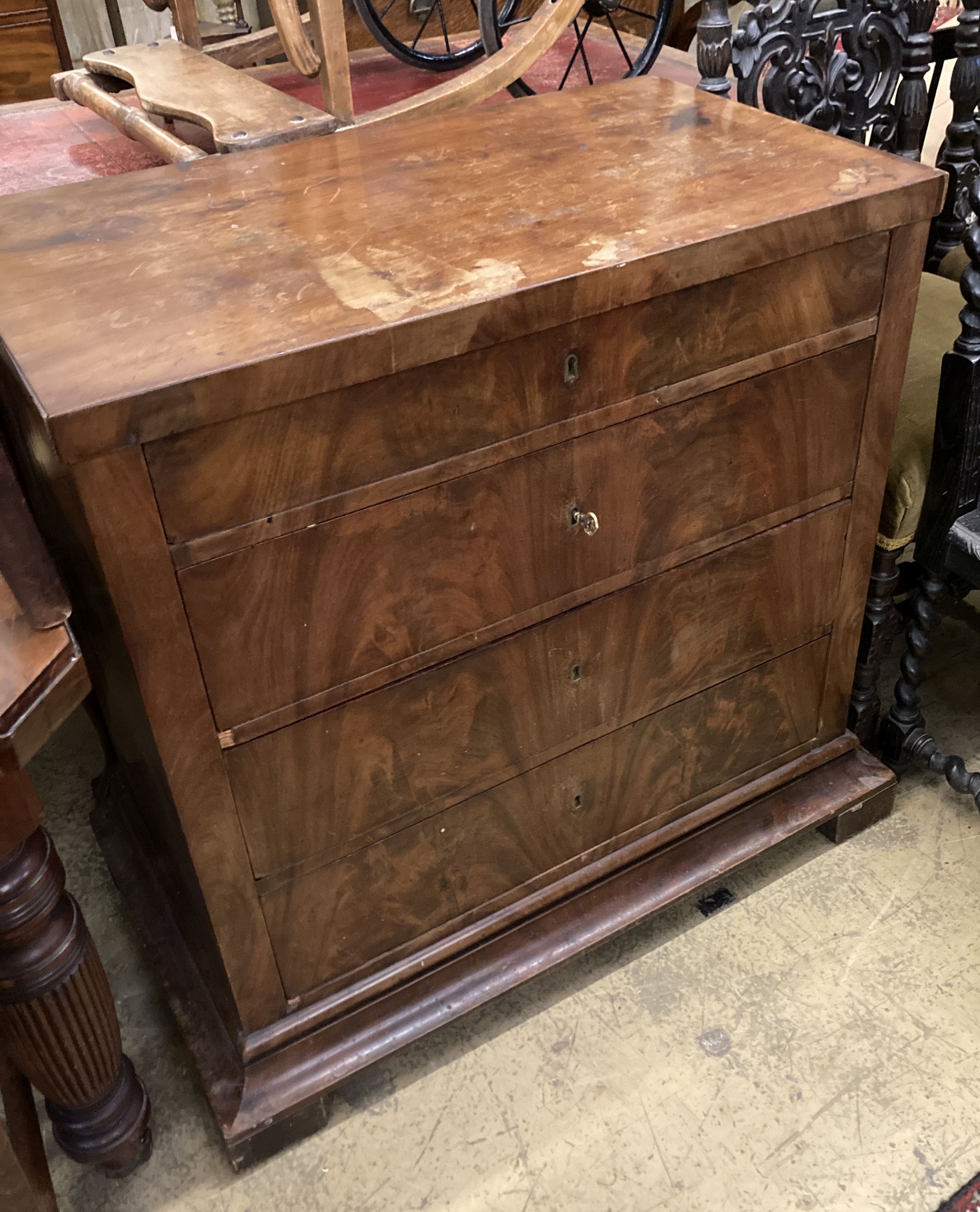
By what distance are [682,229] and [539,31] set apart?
677mm

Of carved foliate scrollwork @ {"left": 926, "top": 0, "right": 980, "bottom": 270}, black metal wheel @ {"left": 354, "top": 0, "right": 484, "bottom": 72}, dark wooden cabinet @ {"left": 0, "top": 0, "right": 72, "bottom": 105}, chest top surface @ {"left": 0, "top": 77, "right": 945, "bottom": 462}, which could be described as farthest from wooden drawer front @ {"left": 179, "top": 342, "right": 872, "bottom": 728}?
dark wooden cabinet @ {"left": 0, "top": 0, "right": 72, "bottom": 105}

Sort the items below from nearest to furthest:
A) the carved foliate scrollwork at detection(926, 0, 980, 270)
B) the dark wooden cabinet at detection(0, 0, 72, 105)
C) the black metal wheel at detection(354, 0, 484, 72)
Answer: the carved foliate scrollwork at detection(926, 0, 980, 270) → the black metal wheel at detection(354, 0, 484, 72) → the dark wooden cabinet at detection(0, 0, 72, 105)

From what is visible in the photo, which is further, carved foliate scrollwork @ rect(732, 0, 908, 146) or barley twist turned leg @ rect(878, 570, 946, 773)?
barley twist turned leg @ rect(878, 570, 946, 773)

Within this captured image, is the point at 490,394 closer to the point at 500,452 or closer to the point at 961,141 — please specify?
the point at 500,452

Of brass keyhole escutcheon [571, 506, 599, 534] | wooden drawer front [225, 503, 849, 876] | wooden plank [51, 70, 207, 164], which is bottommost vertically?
wooden drawer front [225, 503, 849, 876]

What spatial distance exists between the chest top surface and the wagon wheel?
1.77 ft

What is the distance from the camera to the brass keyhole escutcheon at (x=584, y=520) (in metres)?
0.97

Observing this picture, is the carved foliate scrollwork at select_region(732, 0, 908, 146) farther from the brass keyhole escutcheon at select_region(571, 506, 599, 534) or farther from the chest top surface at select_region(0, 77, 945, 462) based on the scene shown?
the brass keyhole escutcheon at select_region(571, 506, 599, 534)

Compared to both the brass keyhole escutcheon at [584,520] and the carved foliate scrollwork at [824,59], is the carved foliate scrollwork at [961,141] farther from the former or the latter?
the brass keyhole escutcheon at [584,520]

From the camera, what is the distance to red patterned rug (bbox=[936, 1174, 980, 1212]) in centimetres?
108

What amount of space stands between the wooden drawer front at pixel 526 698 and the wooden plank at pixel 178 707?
0.09ft

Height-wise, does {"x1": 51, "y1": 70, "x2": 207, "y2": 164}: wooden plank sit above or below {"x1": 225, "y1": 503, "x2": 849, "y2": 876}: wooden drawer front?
above

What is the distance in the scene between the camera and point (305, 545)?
0.85 m

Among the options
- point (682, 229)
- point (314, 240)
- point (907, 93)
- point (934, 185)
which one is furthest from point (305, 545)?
point (907, 93)
